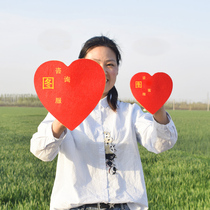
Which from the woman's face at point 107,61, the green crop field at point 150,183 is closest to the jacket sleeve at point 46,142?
the woman's face at point 107,61

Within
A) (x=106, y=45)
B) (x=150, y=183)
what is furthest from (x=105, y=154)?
(x=150, y=183)

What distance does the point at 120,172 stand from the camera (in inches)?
75.8

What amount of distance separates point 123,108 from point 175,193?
222 cm

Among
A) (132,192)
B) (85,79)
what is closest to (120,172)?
(132,192)

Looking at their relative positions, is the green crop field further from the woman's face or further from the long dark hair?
the woman's face

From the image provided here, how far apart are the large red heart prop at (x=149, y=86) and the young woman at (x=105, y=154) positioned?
14cm

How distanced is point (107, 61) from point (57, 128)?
1.90ft

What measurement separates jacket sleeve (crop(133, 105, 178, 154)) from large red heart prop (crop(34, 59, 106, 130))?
1.47ft

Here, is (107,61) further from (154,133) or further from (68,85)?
(154,133)

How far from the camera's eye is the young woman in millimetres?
1840

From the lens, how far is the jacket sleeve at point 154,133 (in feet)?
6.05

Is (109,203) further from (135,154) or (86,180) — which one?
(135,154)

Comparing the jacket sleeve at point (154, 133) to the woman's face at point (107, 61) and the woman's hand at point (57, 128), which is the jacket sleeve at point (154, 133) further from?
the woman's hand at point (57, 128)

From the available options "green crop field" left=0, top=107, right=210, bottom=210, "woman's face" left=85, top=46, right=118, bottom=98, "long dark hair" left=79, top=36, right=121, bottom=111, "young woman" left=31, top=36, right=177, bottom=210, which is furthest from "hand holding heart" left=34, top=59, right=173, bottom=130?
"green crop field" left=0, top=107, right=210, bottom=210
